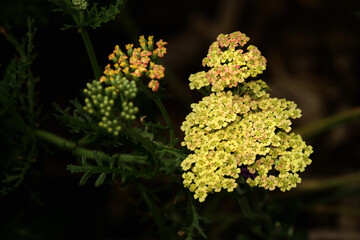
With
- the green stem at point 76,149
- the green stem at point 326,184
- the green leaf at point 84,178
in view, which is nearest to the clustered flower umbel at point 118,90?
the green leaf at point 84,178

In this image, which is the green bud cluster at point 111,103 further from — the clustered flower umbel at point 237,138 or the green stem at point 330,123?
the green stem at point 330,123

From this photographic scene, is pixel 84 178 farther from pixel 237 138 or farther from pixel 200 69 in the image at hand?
pixel 200 69

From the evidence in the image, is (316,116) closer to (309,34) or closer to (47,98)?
(309,34)

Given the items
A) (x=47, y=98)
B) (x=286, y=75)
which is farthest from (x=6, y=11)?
(x=286, y=75)

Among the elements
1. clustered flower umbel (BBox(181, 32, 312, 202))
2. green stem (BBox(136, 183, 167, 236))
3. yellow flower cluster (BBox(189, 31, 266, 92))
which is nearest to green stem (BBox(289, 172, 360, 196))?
green stem (BBox(136, 183, 167, 236))

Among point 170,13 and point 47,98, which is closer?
point 47,98

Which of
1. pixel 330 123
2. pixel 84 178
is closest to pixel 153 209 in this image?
pixel 84 178
